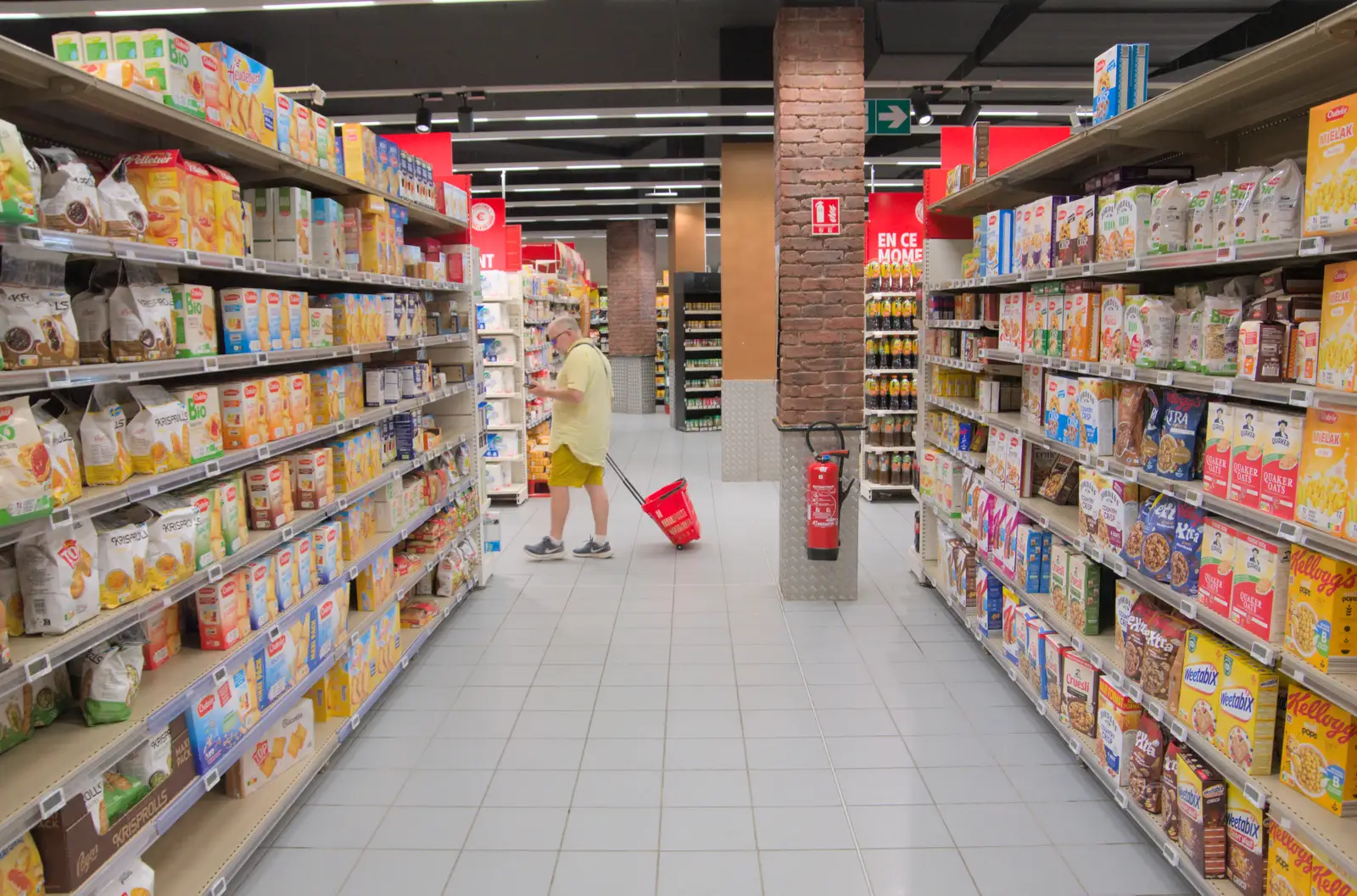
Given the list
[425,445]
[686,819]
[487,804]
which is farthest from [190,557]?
[425,445]

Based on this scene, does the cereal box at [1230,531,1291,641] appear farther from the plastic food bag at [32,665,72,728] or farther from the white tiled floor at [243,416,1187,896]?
the plastic food bag at [32,665,72,728]

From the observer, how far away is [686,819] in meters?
3.52

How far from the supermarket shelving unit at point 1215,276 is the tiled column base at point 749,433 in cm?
599

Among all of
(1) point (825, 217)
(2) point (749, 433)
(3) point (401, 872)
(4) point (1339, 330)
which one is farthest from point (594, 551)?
(4) point (1339, 330)

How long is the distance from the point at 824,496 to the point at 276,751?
136 inches

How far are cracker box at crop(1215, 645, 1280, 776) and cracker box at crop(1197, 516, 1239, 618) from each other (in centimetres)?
18

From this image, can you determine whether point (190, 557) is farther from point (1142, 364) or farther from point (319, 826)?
point (1142, 364)

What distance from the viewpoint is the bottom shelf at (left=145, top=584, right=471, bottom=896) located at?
114 inches

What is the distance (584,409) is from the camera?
7.08m

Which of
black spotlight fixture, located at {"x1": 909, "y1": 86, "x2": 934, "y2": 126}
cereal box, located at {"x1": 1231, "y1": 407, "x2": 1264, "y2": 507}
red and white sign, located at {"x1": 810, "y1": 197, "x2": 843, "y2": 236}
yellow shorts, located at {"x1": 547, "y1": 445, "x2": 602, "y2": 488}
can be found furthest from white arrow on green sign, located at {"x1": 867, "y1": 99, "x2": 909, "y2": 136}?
cereal box, located at {"x1": 1231, "y1": 407, "x2": 1264, "y2": 507}

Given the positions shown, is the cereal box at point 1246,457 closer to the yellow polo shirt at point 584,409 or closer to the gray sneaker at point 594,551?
the yellow polo shirt at point 584,409

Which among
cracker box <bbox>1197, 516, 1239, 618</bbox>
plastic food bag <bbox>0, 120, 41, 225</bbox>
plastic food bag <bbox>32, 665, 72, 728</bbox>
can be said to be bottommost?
plastic food bag <bbox>32, 665, 72, 728</bbox>

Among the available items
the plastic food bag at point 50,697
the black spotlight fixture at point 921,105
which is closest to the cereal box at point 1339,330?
the plastic food bag at point 50,697

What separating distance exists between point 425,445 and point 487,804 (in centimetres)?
248
